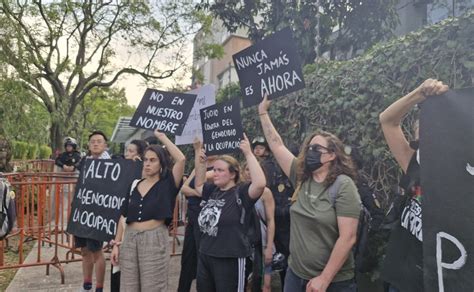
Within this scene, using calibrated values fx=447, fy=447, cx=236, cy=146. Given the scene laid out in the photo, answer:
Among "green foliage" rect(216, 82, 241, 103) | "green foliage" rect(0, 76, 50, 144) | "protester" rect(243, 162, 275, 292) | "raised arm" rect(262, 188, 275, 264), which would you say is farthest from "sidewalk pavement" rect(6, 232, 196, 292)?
"green foliage" rect(0, 76, 50, 144)

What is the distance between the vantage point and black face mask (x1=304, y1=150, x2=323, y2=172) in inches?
112

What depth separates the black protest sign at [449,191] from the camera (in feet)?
6.30

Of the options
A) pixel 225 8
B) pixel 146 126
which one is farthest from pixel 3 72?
pixel 146 126

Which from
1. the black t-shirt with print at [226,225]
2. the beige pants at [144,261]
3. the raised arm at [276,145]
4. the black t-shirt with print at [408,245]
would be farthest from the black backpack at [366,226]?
the beige pants at [144,261]

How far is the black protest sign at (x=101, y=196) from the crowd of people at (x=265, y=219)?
204mm

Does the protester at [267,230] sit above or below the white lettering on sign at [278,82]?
below

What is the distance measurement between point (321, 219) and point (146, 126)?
8.70ft

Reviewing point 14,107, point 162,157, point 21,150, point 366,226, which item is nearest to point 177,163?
point 162,157

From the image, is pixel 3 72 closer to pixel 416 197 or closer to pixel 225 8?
pixel 225 8

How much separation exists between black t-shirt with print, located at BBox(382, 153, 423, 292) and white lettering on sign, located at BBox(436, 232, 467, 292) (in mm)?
479

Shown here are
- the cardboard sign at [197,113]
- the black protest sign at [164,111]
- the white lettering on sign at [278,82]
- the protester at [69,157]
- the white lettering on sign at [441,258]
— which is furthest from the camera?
the protester at [69,157]

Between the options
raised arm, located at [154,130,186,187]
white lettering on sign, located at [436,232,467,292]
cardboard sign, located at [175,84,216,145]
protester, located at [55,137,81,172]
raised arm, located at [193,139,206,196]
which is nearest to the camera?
white lettering on sign, located at [436,232,467,292]

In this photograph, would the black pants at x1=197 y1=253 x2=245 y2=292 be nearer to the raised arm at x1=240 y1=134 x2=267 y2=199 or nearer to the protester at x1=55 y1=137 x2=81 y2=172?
the raised arm at x1=240 y1=134 x2=267 y2=199

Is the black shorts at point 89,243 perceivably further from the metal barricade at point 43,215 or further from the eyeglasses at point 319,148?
the eyeglasses at point 319,148
